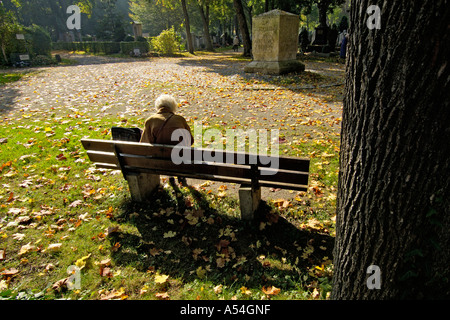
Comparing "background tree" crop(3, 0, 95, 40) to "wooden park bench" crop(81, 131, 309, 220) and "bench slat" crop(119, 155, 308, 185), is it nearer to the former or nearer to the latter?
"wooden park bench" crop(81, 131, 309, 220)

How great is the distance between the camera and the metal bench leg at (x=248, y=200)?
3.07m

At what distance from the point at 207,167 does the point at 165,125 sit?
876 millimetres

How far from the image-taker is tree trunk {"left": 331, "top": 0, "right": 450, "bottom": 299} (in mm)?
1221

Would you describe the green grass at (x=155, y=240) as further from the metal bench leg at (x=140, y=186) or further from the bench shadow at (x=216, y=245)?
the metal bench leg at (x=140, y=186)

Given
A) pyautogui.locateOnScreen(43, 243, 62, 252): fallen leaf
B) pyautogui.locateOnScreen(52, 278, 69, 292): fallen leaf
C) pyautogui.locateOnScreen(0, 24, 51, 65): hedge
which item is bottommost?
pyautogui.locateOnScreen(52, 278, 69, 292): fallen leaf

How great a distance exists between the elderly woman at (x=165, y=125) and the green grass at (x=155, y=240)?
865 mm

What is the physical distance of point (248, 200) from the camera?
10.2 ft

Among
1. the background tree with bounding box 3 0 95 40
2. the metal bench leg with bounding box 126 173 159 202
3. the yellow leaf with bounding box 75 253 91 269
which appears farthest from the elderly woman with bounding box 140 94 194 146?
the background tree with bounding box 3 0 95 40

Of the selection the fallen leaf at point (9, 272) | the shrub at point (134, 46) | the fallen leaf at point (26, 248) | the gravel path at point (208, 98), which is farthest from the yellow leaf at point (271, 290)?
the shrub at point (134, 46)

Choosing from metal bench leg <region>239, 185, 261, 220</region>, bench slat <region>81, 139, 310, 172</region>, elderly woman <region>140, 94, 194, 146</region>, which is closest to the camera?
bench slat <region>81, 139, 310, 172</region>

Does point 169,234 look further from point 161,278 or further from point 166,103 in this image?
point 166,103

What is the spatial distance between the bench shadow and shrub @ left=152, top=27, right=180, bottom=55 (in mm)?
27122

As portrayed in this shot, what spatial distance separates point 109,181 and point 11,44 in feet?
75.0

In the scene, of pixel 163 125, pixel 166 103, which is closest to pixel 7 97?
pixel 166 103
